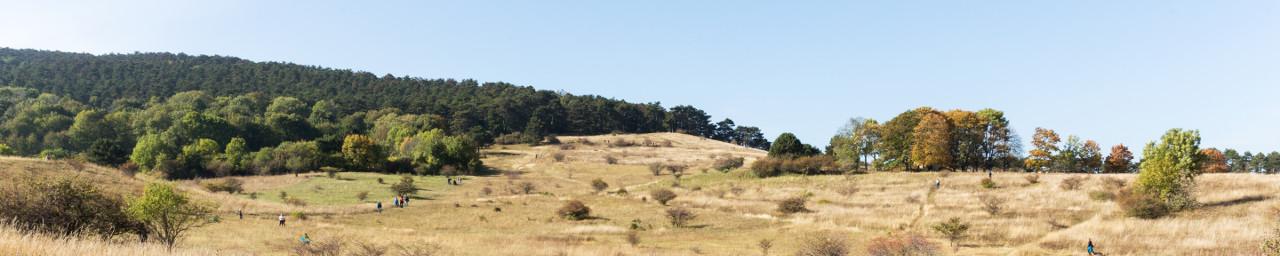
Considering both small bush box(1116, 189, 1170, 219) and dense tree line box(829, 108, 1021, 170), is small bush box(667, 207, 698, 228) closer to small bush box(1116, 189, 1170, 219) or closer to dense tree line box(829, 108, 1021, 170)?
small bush box(1116, 189, 1170, 219)

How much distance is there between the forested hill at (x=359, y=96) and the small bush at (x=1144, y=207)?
112 metres

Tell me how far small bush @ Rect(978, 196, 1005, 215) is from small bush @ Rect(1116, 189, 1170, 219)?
7.43 m

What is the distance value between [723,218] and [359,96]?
6162 inches

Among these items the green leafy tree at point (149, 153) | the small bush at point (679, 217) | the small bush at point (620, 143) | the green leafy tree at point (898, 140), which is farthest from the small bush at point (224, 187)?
the small bush at point (620, 143)

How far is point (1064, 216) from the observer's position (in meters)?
44.2

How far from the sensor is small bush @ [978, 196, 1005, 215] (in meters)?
46.2

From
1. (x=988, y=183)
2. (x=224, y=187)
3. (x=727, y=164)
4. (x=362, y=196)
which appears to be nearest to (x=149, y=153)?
(x=224, y=187)

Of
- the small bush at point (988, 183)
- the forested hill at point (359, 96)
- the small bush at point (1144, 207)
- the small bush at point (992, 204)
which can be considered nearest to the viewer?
the small bush at point (1144, 207)

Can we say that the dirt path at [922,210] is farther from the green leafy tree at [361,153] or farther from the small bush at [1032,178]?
the green leafy tree at [361,153]

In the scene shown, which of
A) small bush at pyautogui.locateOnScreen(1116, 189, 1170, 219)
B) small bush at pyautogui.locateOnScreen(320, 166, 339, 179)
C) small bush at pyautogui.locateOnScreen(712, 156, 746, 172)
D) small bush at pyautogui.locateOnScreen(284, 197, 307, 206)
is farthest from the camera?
small bush at pyautogui.locateOnScreen(712, 156, 746, 172)

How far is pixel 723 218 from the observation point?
1983 inches

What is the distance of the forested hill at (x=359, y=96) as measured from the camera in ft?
519

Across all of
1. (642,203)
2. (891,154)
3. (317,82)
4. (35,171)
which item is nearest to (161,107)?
(317,82)

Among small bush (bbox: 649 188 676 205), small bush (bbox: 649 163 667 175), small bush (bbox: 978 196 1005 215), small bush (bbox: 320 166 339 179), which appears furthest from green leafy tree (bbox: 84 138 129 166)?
small bush (bbox: 978 196 1005 215)
